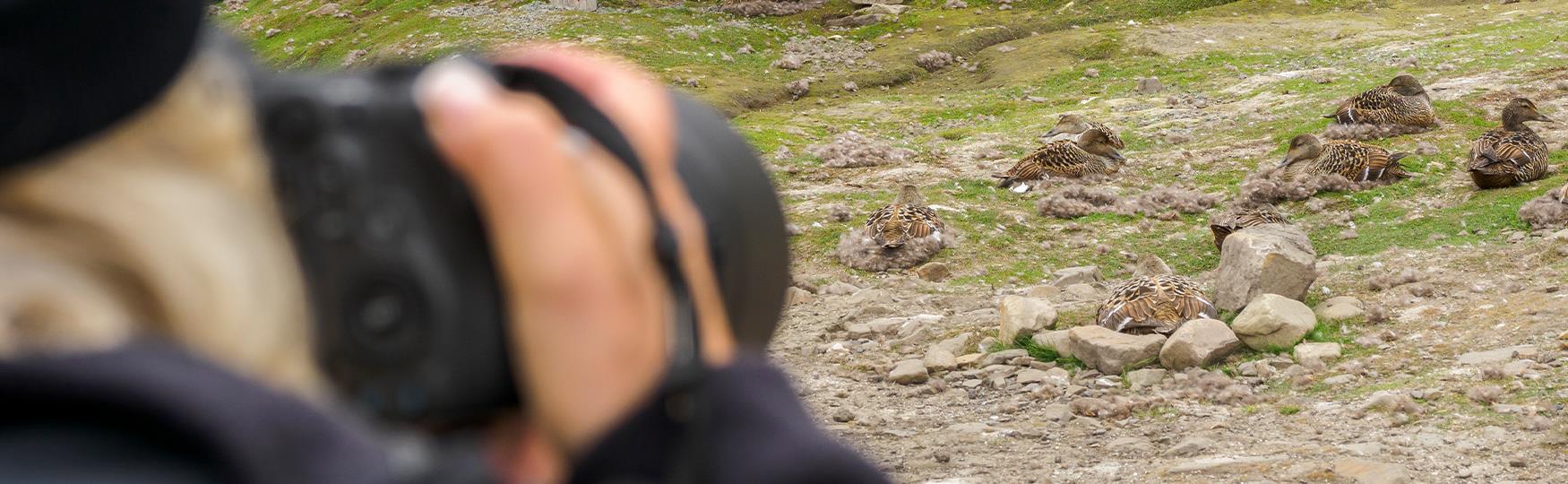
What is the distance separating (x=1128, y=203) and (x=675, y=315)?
11.5 meters

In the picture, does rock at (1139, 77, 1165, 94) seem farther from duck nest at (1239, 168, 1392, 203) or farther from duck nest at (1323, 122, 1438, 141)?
duck nest at (1239, 168, 1392, 203)

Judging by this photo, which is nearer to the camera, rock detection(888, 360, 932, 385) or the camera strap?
the camera strap

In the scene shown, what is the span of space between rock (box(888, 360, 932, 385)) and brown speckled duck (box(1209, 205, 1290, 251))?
141 inches

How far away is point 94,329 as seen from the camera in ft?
3.06

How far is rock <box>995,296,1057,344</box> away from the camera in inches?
Result: 315

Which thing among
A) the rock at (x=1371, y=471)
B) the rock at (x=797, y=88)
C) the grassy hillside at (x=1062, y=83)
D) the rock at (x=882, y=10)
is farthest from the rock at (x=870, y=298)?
the rock at (x=882, y=10)

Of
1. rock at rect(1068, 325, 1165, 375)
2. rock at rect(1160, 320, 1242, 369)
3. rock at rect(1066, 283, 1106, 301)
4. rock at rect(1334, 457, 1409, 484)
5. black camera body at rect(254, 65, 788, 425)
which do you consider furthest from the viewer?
rock at rect(1066, 283, 1106, 301)

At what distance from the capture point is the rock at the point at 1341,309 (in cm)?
780

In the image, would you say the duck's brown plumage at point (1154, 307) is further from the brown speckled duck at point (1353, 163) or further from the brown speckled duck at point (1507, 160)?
the brown speckled duck at point (1353, 163)

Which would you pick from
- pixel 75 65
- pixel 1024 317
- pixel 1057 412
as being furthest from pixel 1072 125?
pixel 75 65

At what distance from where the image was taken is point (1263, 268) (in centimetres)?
803

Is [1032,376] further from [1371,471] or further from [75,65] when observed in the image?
[75,65]

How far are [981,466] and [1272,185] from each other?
697cm

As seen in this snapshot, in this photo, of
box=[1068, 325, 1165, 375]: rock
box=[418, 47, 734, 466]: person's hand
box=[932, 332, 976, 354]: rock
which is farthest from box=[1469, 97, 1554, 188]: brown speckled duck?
box=[418, 47, 734, 466]: person's hand
